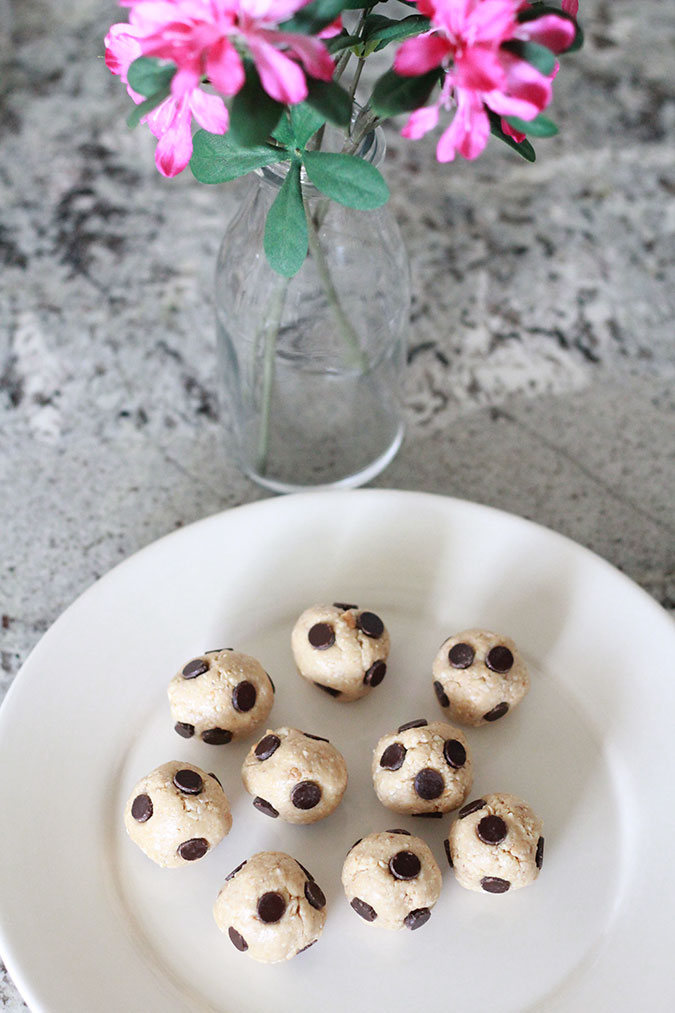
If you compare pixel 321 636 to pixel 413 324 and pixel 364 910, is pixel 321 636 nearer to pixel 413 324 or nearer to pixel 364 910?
pixel 364 910

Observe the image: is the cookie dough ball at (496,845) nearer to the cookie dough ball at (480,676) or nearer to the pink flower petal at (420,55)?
the cookie dough ball at (480,676)

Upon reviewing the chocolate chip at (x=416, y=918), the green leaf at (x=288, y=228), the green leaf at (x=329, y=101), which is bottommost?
the chocolate chip at (x=416, y=918)

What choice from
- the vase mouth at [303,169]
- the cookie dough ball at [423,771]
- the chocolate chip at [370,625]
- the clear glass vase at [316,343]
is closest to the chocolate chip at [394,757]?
the cookie dough ball at [423,771]

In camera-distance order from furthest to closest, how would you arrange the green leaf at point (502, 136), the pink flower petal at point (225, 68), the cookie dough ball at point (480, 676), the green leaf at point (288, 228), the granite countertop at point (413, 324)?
1. the granite countertop at point (413, 324)
2. the cookie dough ball at point (480, 676)
3. the green leaf at point (288, 228)
4. the green leaf at point (502, 136)
5. the pink flower petal at point (225, 68)

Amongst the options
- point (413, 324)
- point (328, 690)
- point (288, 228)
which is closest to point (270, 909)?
point (328, 690)

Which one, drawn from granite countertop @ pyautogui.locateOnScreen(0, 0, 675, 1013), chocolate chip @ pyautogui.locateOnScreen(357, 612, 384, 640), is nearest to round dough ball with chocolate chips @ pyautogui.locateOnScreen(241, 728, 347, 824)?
chocolate chip @ pyautogui.locateOnScreen(357, 612, 384, 640)

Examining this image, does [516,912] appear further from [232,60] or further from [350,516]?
[232,60]
